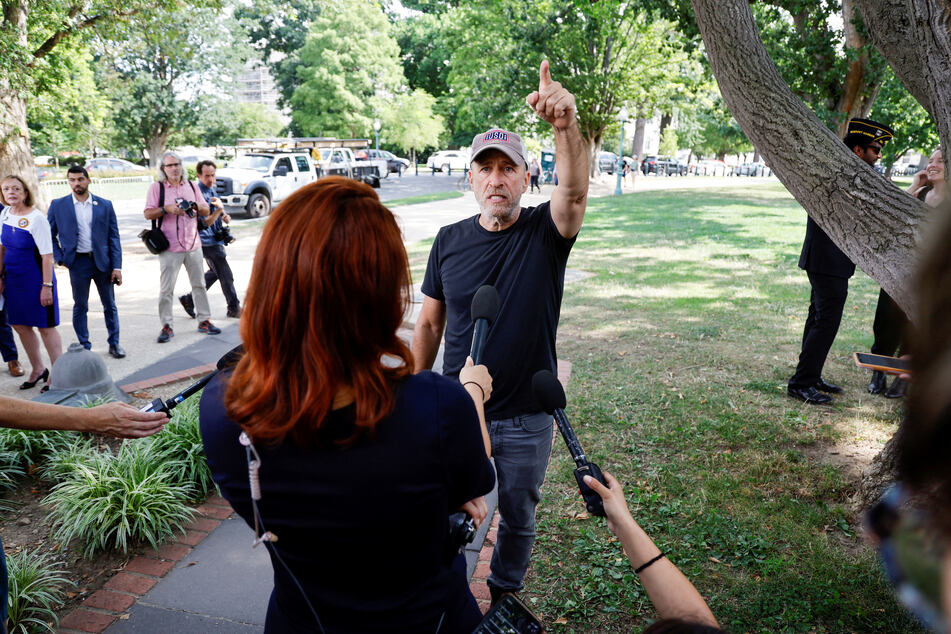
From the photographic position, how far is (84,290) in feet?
22.4

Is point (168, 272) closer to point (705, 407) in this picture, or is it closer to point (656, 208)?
point (705, 407)

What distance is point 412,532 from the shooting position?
145cm

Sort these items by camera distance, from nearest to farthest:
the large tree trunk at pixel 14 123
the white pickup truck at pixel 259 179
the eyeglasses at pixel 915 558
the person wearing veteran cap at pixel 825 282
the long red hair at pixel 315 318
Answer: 1. the eyeglasses at pixel 915 558
2. the long red hair at pixel 315 318
3. the person wearing veteran cap at pixel 825 282
4. the large tree trunk at pixel 14 123
5. the white pickup truck at pixel 259 179

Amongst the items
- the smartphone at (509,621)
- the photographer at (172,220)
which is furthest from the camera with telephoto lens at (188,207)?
the smartphone at (509,621)

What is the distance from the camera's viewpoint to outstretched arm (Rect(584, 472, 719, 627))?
125 centimetres

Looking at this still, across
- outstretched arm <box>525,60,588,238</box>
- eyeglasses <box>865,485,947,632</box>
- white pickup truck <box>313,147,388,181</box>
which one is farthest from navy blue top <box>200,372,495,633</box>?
white pickup truck <box>313,147,388,181</box>

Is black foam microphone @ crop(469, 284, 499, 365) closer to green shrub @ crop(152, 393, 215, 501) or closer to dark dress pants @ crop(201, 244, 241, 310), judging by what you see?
green shrub @ crop(152, 393, 215, 501)

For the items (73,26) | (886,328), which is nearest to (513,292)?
(886,328)

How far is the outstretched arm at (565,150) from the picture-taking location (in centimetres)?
248

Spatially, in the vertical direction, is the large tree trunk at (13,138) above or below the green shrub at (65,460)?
above

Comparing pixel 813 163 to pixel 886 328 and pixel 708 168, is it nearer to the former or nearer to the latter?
pixel 886 328

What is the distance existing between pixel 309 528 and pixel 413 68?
2370 inches

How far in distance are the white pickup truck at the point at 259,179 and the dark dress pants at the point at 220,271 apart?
10.4m

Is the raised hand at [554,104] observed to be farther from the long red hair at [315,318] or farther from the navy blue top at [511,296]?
the long red hair at [315,318]
